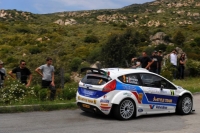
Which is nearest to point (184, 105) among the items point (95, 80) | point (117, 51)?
point (95, 80)

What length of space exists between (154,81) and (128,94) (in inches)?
56.0

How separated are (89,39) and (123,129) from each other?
137 ft

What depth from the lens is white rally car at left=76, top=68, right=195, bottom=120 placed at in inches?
443

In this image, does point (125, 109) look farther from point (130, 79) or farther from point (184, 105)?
point (184, 105)

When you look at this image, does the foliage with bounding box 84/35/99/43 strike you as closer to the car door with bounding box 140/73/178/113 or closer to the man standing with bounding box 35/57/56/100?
the man standing with bounding box 35/57/56/100

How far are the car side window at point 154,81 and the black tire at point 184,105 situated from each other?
577 mm

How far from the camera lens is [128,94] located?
1147 cm

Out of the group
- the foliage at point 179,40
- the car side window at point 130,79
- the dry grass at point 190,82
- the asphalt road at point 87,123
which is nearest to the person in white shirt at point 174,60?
the dry grass at point 190,82

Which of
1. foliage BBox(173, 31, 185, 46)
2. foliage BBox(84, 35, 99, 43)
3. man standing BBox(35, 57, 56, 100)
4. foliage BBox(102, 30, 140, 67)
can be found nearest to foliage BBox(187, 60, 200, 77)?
foliage BBox(102, 30, 140, 67)

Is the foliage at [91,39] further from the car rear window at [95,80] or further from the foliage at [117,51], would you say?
the car rear window at [95,80]

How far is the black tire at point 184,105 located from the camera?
12.9 metres

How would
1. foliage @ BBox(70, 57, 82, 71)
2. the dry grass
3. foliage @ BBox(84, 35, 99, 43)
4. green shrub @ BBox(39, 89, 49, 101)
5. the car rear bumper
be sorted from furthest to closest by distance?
foliage @ BBox(84, 35, 99, 43) → foliage @ BBox(70, 57, 82, 71) → the dry grass → green shrub @ BBox(39, 89, 49, 101) → the car rear bumper

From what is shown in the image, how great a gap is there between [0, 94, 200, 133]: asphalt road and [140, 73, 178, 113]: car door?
0.31 m

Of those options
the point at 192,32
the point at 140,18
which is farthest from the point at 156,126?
the point at 140,18
